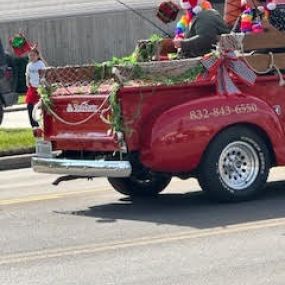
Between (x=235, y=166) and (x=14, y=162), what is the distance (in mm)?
6008

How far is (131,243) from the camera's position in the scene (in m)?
8.48

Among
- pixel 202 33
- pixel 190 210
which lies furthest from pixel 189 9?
pixel 190 210

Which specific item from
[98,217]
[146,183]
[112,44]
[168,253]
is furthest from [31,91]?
[112,44]

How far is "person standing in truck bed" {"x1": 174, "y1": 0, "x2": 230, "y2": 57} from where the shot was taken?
10625mm

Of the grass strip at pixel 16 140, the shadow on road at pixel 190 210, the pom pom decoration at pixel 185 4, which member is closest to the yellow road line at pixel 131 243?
the shadow on road at pixel 190 210

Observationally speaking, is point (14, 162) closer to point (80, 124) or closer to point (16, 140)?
point (16, 140)

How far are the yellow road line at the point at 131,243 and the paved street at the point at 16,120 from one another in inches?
457

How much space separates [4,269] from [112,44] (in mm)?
30078

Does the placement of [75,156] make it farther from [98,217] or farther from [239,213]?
[239,213]

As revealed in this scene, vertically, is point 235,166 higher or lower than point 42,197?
higher

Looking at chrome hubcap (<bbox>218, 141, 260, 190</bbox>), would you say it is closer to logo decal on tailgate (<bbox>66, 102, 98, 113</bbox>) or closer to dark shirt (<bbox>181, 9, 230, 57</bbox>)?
dark shirt (<bbox>181, 9, 230, 57</bbox>)

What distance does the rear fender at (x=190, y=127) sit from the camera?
9.80 metres

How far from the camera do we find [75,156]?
10.7 metres

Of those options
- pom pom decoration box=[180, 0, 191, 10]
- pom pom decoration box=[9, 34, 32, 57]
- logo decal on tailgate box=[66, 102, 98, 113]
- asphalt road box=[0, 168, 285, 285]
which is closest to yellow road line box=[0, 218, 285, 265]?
asphalt road box=[0, 168, 285, 285]
